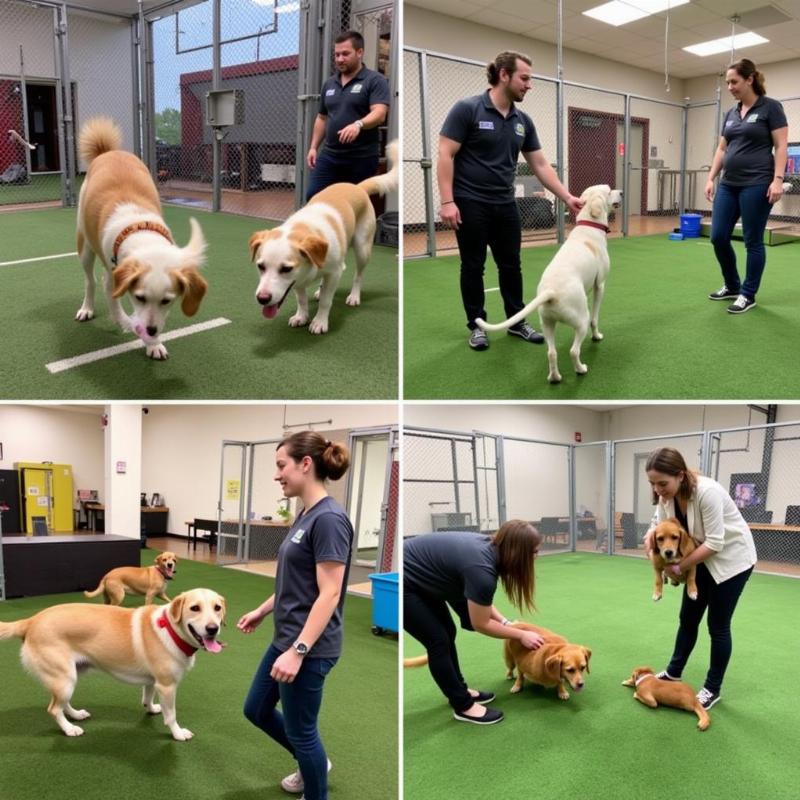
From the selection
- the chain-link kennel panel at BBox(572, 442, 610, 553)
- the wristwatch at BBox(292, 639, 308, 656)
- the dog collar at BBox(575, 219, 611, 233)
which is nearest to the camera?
the wristwatch at BBox(292, 639, 308, 656)

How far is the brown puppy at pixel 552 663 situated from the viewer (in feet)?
9.52

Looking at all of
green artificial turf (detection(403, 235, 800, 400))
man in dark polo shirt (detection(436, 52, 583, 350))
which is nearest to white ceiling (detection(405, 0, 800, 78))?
green artificial turf (detection(403, 235, 800, 400))

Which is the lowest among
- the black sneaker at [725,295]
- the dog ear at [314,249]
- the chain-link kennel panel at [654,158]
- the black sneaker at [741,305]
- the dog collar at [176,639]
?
the dog collar at [176,639]

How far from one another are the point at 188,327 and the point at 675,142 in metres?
15.3

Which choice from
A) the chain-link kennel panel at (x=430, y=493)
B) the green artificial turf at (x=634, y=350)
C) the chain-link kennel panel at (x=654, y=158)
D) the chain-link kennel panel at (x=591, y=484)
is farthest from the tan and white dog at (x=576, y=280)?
the chain-link kennel panel at (x=654, y=158)

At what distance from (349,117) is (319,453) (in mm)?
3393

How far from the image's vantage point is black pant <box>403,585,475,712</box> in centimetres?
265

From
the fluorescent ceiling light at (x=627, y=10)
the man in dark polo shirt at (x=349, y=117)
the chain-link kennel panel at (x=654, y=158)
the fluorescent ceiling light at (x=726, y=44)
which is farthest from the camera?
the chain-link kennel panel at (x=654, y=158)

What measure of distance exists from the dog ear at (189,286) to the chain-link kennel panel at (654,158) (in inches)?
528

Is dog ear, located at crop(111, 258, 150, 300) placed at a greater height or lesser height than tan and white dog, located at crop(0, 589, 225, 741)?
greater

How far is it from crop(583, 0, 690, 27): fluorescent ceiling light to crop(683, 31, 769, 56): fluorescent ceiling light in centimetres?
239

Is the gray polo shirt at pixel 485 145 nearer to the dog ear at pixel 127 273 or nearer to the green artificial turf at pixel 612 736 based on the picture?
the dog ear at pixel 127 273

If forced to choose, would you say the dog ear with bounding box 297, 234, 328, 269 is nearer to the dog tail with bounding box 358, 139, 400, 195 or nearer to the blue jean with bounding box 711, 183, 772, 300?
the dog tail with bounding box 358, 139, 400, 195

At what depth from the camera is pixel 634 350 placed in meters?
4.29
